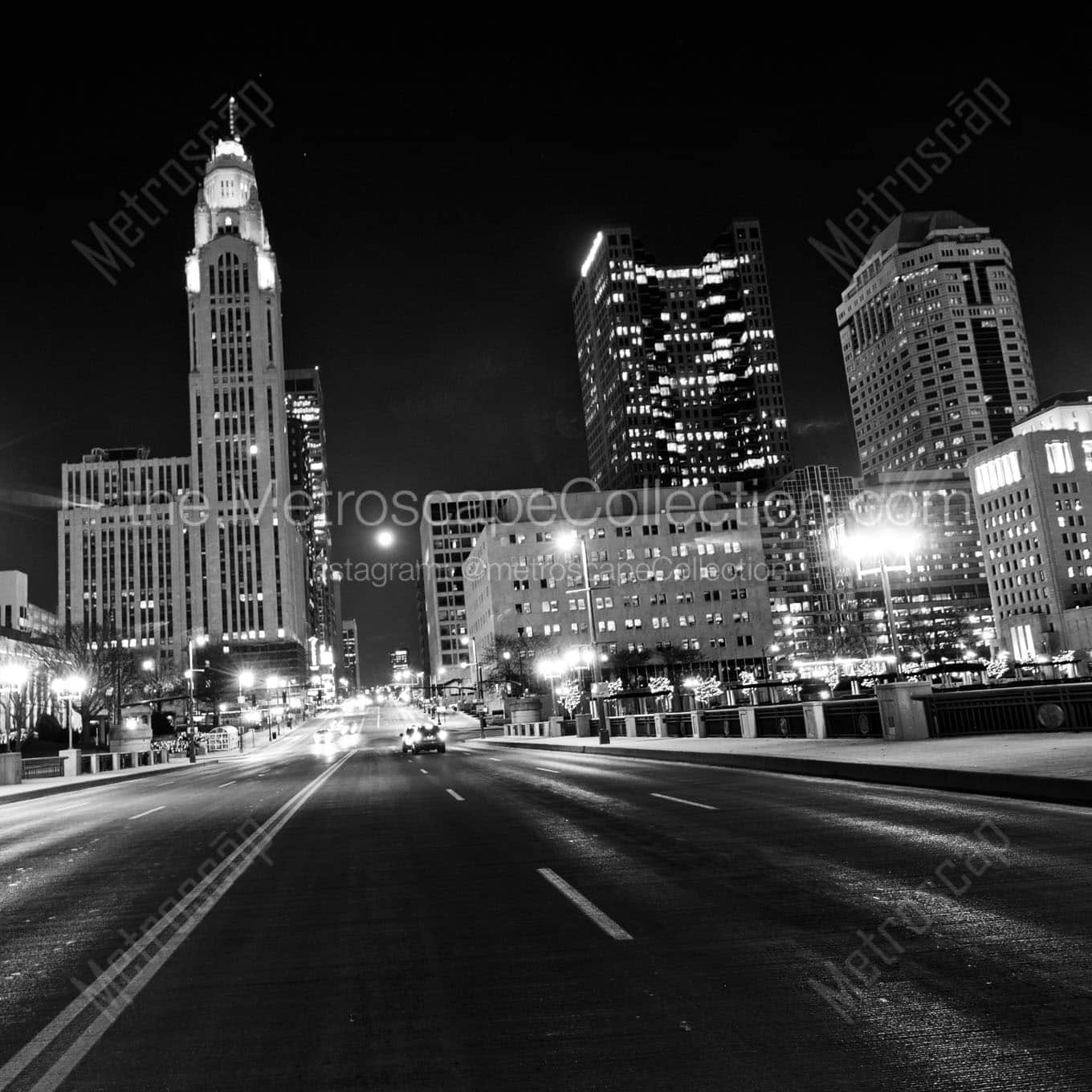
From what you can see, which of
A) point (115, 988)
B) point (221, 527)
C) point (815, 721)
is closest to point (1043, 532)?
point (815, 721)

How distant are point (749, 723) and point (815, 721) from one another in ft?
15.6

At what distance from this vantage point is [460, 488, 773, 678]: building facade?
467 feet

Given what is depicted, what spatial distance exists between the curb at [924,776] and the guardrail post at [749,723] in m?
8.26

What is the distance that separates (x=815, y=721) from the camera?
30297 millimetres

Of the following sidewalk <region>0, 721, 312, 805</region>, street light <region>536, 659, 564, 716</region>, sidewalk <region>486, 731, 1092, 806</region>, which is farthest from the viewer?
street light <region>536, 659, 564, 716</region>

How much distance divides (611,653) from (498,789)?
383 ft

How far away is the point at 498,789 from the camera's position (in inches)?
797

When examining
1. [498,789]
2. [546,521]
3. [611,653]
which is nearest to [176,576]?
[546,521]

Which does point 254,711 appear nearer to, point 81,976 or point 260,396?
point 260,396

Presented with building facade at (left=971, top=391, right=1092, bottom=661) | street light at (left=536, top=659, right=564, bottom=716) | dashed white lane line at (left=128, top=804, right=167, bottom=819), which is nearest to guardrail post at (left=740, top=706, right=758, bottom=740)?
dashed white lane line at (left=128, top=804, right=167, bottom=819)

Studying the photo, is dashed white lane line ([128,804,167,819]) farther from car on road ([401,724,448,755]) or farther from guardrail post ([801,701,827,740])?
car on road ([401,724,448,755])

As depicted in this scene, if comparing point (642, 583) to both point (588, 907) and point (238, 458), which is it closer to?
point (238, 458)

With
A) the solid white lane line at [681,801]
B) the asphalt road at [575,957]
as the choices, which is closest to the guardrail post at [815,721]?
the solid white lane line at [681,801]

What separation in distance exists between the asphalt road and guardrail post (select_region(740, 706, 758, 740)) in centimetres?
2171
